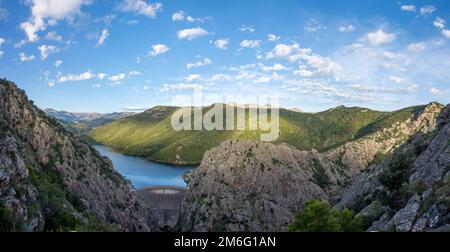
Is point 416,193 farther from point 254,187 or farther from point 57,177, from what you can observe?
point 254,187

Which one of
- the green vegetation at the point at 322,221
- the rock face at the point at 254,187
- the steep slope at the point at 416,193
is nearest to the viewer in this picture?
the steep slope at the point at 416,193

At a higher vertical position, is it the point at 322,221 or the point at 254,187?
the point at 322,221

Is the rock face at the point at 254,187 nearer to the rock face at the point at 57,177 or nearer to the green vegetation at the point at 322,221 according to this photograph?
the rock face at the point at 57,177

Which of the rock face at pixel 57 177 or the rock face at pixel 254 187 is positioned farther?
the rock face at pixel 254 187

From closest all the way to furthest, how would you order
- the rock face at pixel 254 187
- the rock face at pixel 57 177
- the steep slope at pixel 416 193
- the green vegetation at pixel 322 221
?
the steep slope at pixel 416 193, the green vegetation at pixel 322 221, the rock face at pixel 57 177, the rock face at pixel 254 187

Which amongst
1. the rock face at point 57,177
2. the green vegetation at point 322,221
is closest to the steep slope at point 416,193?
the green vegetation at point 322,221

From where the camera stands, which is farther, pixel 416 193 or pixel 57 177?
pixel 57 177

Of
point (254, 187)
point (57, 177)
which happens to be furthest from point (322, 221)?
point (254, 187)

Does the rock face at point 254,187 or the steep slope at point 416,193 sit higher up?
the steep slope at point 416,193
